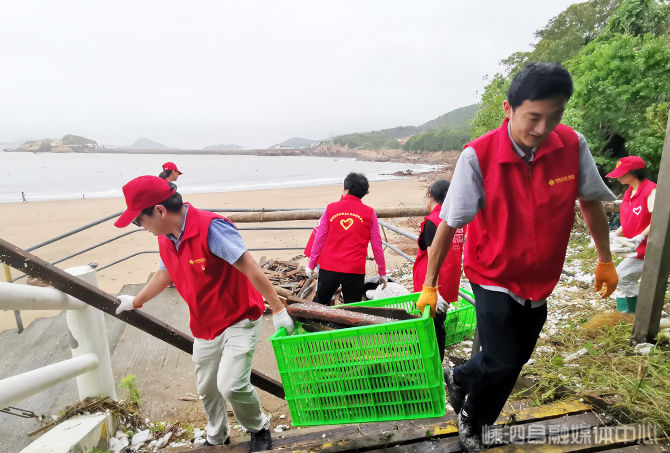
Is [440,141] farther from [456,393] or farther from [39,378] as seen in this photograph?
[39,378]

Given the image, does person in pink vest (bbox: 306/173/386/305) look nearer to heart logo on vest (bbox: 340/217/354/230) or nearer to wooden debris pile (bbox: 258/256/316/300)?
heart logo on vest (bbox: 340/217/354/230)

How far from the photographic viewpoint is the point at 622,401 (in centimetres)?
212

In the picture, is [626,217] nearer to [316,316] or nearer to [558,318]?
[558,318]

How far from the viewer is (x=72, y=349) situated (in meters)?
2.53

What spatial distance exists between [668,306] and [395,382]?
3.82 meters

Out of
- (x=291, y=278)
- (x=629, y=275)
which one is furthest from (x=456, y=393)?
(x=291, y=278)

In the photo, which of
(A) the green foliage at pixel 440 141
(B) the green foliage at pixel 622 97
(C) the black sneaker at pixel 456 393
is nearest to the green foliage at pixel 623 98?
(B) the green foliage at pixel 622 97

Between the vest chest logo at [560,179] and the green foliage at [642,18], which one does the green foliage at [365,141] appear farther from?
the vest chest logo at [560,179]

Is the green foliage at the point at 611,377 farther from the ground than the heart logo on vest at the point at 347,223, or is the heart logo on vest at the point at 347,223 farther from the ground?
the heart logo on vest at the point at 347,223

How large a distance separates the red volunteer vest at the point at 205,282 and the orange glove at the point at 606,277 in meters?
2.05

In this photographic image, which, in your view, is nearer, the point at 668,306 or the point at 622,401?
the point at 622,401

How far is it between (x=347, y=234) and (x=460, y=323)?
1.56 meters

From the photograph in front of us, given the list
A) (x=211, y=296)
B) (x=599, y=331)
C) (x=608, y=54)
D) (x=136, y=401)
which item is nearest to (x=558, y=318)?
(x=599, y=331)

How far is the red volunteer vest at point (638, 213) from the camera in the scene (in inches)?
145
